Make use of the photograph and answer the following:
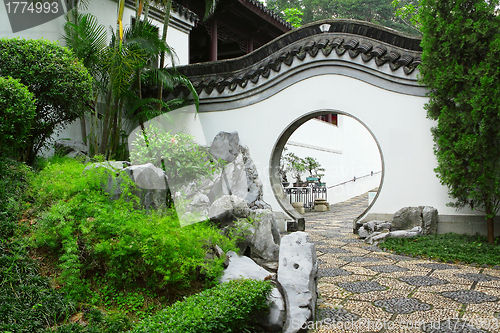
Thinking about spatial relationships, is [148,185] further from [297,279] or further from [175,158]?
[297,279]

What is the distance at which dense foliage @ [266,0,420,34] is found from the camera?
2119 cm

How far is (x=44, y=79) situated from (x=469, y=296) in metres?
5.53

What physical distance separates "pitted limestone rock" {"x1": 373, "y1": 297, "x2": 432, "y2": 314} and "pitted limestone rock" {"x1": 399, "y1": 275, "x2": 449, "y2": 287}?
1.97ft

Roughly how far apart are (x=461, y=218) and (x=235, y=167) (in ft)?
13.0

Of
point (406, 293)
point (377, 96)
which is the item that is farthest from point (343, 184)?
point (406, 293)

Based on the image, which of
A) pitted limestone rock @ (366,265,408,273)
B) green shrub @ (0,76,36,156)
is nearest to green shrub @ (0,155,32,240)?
green shrub @ (0,76,36,156)

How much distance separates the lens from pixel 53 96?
15.9ft

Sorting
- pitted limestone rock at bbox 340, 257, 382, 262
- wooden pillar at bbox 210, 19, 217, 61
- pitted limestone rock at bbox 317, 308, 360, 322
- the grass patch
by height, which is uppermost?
wooden pillar at bbox 210, 19, 217, 61

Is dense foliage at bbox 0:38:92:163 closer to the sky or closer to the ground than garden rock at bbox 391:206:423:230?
closer to the sky

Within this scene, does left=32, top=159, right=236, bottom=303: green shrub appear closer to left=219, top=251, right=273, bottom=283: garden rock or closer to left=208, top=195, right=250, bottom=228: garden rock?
left=219, top=251, right=273, bottom=283: garden rock

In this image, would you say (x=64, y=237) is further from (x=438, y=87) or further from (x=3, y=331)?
(x=438, y=87)

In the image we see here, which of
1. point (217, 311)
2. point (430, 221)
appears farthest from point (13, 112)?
point (430, 221)

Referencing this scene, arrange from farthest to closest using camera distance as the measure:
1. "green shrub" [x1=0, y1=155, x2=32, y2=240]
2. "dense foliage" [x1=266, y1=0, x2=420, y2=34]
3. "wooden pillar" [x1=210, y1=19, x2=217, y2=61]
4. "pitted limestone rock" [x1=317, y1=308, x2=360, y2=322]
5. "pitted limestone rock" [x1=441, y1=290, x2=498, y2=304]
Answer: "dense foliage" [x1=266, y1=0, x2=420, y2=34] < "wooden pillar" [x1=210, y1=19, x2=217, y2=61] < "pitted limestone rock" [x1=441, y1=290, x2=498, y2=304] < "green shrub" [x1=0, y1=155, x2=32, y2=240] < "pitted limestone rock" [x1=317, y1=308, x2=360, y2=322]

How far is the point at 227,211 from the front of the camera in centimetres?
444
